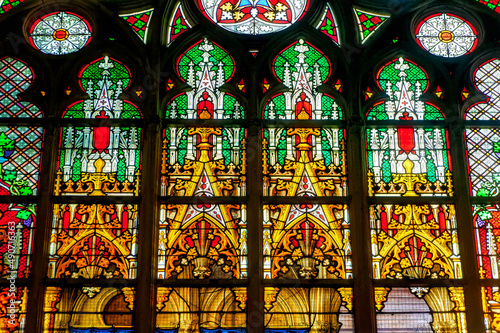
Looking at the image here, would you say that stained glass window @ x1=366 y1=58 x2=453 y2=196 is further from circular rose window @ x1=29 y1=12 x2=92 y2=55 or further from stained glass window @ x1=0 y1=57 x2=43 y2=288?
stained glass window @ x1=0 y1=57 x2=43 y2=288

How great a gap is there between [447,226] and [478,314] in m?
1.09

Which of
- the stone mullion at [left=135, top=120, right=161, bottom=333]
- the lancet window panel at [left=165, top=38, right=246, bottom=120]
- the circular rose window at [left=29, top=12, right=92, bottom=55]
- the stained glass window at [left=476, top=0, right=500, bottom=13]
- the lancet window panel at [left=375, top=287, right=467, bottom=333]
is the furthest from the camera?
the stained glass window at [left=476, top=0, right=500, bottom=13]

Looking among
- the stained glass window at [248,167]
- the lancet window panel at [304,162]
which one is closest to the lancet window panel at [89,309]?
the stained glass window at [248,167]

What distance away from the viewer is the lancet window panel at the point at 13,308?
985 centimetres

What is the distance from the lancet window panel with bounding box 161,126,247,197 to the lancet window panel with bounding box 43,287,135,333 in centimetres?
135

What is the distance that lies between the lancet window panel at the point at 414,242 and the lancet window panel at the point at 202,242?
1.57 m

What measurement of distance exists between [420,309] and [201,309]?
2.49 m

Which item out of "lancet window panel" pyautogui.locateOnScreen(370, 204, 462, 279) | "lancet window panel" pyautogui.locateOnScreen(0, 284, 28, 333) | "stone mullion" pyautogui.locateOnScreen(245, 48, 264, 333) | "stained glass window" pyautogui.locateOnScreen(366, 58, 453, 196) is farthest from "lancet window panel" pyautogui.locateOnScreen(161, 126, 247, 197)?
"lancet window panel" pyautogui.locateOnScreen(0, 284, 28, 333)

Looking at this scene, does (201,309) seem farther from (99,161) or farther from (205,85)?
(205,85)

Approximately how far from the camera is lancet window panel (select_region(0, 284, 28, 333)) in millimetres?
9852

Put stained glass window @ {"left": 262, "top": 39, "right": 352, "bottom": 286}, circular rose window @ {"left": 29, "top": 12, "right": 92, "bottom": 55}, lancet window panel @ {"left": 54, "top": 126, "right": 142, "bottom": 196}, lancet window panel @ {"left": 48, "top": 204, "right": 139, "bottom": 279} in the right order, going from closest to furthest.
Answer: lancet window panel @ {"left": 48, "top": 204, "right": 139, "bottom": 279}, stained glass window @ {"left": 262, "top": 39, "right": 352, "bottom": 286}, lancet window panel @ {"left": 54, "top": 126, "right": 142, "bottom": 196}, circular rose window @ {"left": 29, "top": 12, "right": 92, "bottom": 55}

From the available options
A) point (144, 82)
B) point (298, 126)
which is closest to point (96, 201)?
point (144, 82)

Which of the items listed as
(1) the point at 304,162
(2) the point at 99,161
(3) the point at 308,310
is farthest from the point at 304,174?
(2) the point at 99,161

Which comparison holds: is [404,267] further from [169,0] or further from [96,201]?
[169,0]
